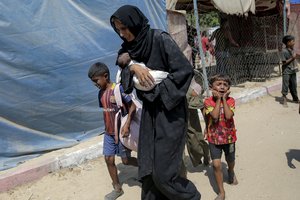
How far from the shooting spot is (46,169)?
173 inches

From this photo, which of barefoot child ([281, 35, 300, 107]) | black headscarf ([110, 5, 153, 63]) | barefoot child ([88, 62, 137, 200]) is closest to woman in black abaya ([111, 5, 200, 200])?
black headscarf ([110, 5, 153, 63])

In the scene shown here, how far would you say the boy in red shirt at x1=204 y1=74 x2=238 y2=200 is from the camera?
3.24 metres

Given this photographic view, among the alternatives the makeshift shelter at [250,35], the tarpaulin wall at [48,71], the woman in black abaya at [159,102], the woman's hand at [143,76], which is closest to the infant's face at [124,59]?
the woman in black abaya at [159,102]

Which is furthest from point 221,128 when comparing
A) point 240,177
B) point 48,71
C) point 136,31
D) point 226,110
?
point 48,71

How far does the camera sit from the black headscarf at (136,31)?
230cm

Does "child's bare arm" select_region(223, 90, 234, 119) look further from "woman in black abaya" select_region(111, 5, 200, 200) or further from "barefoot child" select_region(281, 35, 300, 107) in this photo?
"barefoot child" select_region(281, 35, 300, 107)

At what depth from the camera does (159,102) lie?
2477 millimetres

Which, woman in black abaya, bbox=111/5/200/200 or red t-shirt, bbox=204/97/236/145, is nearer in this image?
woman in black abaya, bbox=111/5/200/200

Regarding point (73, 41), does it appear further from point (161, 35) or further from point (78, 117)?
point (161, 35)

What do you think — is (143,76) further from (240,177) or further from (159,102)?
(240,177)

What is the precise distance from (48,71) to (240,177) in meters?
2.73

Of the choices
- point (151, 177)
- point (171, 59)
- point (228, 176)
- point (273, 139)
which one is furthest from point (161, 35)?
point (273, 139)

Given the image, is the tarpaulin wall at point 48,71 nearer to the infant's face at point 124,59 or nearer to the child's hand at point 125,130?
the child's hand at point 125,130

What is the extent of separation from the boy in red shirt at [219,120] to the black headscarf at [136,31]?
104 centimetres
